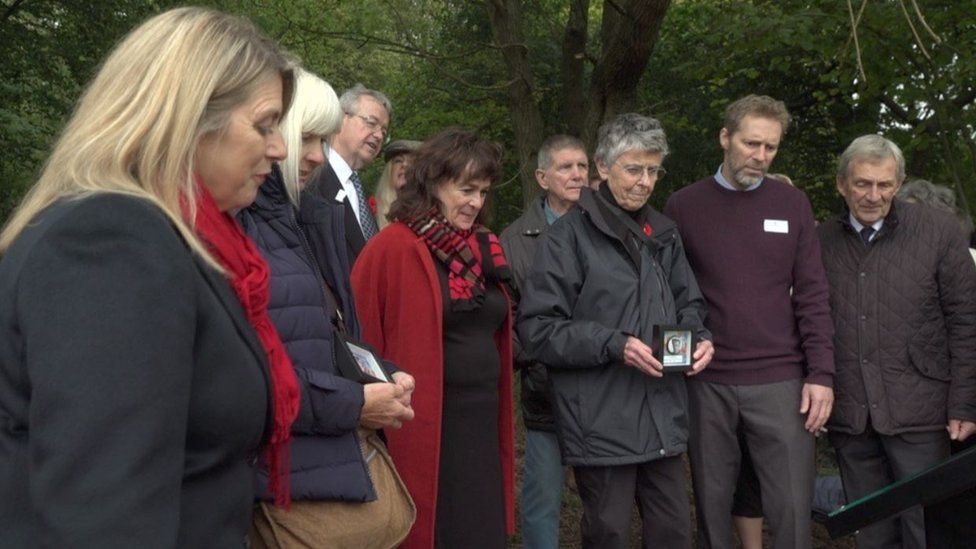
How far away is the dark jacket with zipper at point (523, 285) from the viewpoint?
4.86 m

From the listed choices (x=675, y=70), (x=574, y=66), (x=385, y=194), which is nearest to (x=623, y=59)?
(x=574, y=66)

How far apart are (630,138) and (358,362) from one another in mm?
2052

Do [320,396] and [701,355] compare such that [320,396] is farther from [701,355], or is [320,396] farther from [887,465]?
[887,465]

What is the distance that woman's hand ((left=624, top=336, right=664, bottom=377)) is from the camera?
4105 mm

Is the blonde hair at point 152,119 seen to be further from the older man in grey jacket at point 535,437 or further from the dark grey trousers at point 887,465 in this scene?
the dark grey trousers at point 887,465

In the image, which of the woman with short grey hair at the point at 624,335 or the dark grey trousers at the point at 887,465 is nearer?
the woman with short grey hair at the point at 624,335

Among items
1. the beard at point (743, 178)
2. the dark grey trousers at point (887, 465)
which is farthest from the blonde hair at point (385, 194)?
the dark grey trousers at point (887, 465)

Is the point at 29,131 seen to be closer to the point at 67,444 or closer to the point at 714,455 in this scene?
the point at 714,455

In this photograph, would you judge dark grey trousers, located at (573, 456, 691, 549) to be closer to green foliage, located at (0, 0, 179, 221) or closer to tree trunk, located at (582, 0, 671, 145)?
tree trunk, located at (582, 0, 671, 145)

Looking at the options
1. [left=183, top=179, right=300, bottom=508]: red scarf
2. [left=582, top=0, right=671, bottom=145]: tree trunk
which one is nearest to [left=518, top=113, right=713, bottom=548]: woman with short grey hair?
[left=183, top=179, right=300, bottom=508]: red scarf

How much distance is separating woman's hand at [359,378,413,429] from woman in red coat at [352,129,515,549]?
990mm

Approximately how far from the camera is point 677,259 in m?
4.58

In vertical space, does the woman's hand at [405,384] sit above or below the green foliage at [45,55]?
below

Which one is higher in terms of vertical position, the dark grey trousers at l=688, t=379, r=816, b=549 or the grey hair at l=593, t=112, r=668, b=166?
the grey hair at l=593, t=112, r=668, b=166
